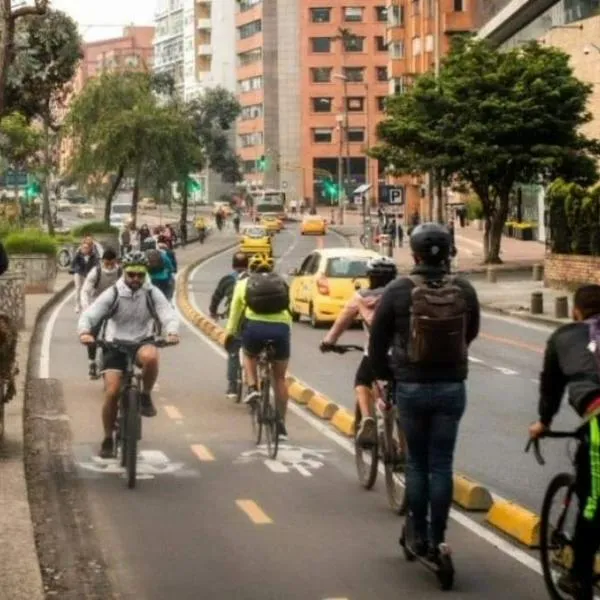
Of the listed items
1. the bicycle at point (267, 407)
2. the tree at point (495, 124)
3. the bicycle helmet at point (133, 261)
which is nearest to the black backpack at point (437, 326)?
the bicycle helmet at point (133, 261)

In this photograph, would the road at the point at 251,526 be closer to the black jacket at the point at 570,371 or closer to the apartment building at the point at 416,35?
the black jacket at the point at 570,371

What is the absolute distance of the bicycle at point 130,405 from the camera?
14.7 m

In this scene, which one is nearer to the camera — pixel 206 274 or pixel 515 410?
pixel 515 410

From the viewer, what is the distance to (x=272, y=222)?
366 ft

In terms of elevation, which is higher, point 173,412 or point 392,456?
point 392,456

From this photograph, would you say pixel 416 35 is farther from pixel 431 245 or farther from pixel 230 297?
pixel 431 245

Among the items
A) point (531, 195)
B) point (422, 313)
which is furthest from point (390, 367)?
point (531, 195)

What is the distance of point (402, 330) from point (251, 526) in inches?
115

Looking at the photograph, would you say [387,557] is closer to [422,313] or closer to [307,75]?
[422,313]

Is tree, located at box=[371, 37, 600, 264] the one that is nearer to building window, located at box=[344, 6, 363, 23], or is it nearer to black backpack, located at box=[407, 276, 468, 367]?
black backpack, located at box=[407, 276, 468, 367]

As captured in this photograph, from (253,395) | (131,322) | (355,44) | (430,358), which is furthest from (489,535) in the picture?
(355,44)

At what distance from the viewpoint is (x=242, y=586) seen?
10656 mm

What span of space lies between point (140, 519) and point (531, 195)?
7603cm

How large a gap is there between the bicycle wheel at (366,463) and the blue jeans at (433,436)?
3.50 meters
